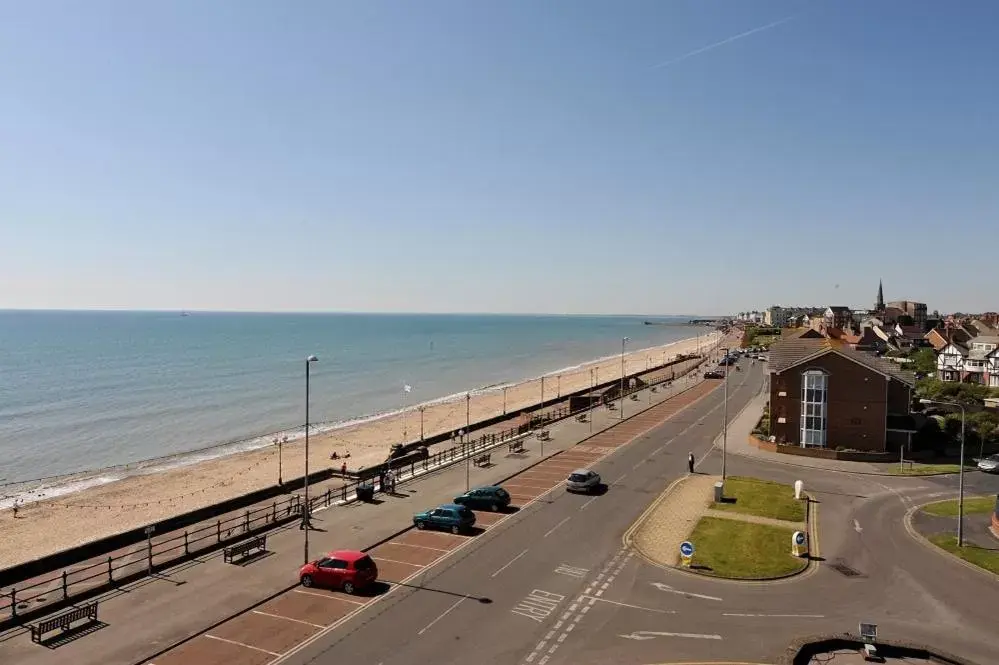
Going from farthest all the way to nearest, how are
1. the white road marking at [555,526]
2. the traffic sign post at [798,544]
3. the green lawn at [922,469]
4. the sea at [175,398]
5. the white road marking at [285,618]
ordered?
the sea at [175,398] → the green lawn at [922,469] → the white road marking at [555,526] → the traffic sign post at [798,544] → the white road marking at [285,618]

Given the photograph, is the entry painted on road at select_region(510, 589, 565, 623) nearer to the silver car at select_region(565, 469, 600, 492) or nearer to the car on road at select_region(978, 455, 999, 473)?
the silver car at select_region(565, 469, 600, 492)

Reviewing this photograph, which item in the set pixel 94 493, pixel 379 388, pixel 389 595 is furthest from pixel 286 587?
pixel 379 388

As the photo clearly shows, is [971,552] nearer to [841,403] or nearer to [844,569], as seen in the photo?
[844,569]

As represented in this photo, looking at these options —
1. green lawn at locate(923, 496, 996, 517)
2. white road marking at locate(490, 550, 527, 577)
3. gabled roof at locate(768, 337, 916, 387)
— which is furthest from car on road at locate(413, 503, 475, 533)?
gabled roof at locate(768, 337, 916, 387)

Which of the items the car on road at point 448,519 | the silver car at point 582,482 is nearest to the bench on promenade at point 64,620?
the car on road at point 448,519

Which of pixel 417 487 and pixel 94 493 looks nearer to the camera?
pixel 417 487

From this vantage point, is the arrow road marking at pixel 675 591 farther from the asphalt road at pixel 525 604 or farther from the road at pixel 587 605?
the asphalt road at pixel 525 604

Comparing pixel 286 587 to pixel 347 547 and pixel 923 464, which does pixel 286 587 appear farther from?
pixel 923 464
